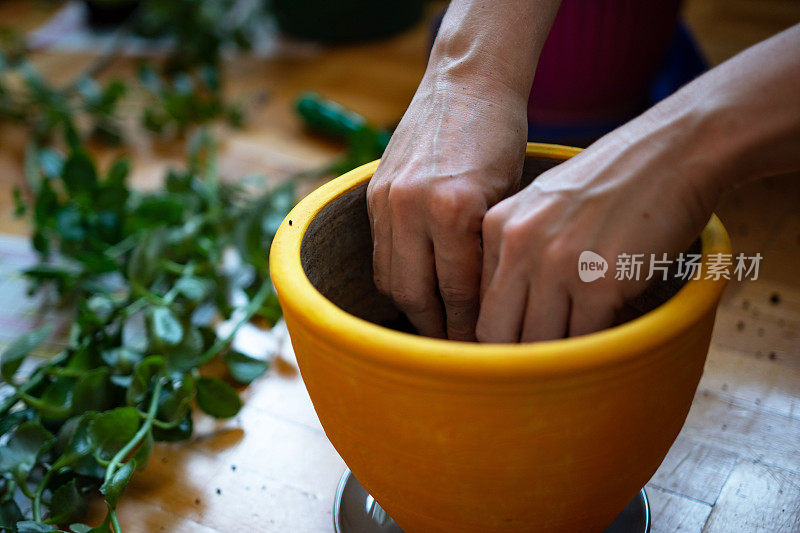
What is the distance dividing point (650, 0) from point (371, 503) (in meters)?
0.84

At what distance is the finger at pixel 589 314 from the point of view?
434mm

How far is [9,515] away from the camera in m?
0.64

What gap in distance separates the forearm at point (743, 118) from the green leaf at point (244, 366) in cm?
49

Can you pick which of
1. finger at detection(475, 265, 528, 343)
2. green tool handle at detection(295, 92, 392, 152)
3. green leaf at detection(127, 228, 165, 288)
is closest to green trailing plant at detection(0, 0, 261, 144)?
green tool handle at detection(295, 92, 392, 152)

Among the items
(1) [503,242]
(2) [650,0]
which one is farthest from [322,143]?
(1) [503,242]

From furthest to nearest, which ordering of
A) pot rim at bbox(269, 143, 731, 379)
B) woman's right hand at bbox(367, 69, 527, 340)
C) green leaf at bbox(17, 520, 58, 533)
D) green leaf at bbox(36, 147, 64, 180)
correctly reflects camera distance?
green leaf at bbox(36, 147, 64, 180) → green leaf at bbox(17, 520, 58, 533) → woman's right hand at bbox(367, 69, 527, 340) → pot rim at bbox(269, 143, 731, 379)

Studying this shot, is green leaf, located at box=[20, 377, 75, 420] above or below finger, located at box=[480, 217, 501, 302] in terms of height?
below

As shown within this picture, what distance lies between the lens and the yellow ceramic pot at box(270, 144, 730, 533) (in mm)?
387

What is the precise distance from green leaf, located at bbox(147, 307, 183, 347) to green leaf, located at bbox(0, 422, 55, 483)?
14cm

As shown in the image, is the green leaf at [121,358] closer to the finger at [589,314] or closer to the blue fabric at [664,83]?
the finger at [589,314]

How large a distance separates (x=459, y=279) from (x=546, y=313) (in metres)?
0.09

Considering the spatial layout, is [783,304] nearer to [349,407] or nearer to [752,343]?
[752,343]

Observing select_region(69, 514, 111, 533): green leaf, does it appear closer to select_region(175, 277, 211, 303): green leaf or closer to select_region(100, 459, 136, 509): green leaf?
select_region(100, 459, 136, 509): green leaf

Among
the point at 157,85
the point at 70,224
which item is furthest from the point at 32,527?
the point at 157,85
